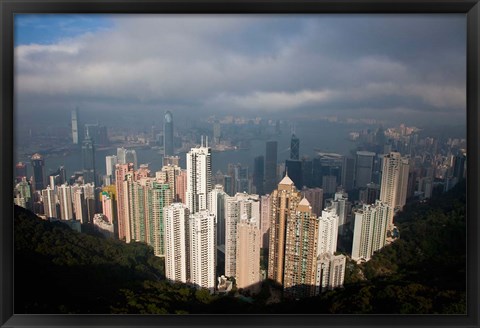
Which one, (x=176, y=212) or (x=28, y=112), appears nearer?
(x=28, y=112)

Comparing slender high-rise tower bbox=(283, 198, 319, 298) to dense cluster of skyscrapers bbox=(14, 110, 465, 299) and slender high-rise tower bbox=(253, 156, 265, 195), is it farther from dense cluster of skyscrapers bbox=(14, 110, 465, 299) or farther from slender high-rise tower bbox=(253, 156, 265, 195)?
slender high-rise tower bbox=(253, 156, 265, 195)

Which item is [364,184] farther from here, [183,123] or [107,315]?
[107,315]

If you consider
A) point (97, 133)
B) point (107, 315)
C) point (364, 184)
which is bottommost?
point (107, 315)

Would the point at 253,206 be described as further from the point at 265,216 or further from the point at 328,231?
the point at 328,231

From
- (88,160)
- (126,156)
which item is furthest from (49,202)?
(126,156)

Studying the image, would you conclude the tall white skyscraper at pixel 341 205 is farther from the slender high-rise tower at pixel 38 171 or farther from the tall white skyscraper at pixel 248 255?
the slender high-rise tower at pixel 38 171

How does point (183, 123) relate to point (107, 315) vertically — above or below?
above

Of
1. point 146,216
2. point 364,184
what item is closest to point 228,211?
point 146,216

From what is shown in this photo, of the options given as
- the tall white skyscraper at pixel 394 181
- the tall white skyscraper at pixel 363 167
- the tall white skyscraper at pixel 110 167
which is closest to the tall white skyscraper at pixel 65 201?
the tall white skyscraper at pixel 110 167
